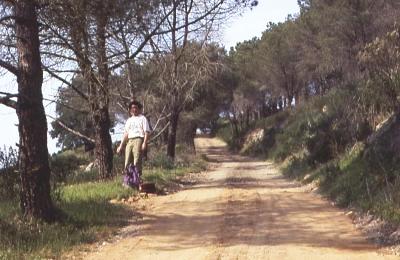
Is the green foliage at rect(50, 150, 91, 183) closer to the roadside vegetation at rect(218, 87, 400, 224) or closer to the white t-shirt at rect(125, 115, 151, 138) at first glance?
the white t-shirt at rect(125, 115, 151, 138)

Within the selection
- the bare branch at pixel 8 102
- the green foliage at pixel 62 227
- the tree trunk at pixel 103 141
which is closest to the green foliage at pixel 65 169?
the tree trunk at pixel 103 141

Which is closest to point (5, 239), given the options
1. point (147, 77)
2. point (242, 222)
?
point (242, 222)

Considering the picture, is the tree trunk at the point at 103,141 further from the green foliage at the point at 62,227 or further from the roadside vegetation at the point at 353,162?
the roadside vegetation at the point at 353,162

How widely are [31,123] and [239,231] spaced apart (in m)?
3.37

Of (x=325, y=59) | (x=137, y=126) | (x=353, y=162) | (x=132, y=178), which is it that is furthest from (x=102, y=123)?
(x=325, y=59)

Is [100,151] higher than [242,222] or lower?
higher

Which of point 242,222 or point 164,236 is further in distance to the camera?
point 242,222

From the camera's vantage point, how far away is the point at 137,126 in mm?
13031

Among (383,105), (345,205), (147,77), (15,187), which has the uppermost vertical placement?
(147,77)

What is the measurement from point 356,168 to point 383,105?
2094 mm

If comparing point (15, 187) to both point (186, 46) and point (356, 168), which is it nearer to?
point (356, 168)

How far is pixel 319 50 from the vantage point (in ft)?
117

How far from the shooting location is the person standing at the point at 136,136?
42.4ft

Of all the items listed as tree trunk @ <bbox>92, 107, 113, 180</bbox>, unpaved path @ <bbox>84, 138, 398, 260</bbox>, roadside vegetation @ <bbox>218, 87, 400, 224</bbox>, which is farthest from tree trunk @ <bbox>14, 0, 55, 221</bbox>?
tree trunk @ <bbox>92, 107, 113, 180</bbox>
